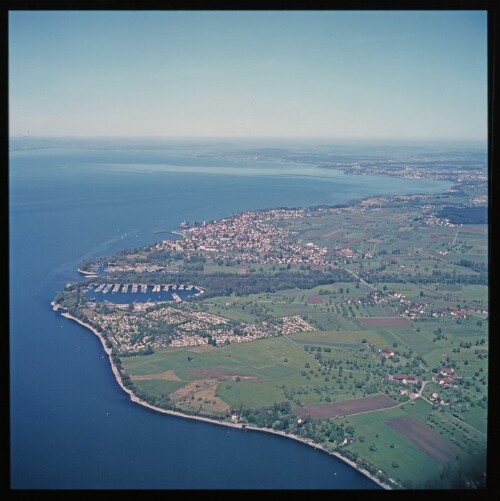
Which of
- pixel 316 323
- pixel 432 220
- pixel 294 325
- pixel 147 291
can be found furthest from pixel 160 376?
pixel 432 220

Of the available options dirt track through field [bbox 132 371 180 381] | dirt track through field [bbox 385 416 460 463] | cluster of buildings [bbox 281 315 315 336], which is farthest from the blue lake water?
cluster of buildings [bbox 281 315 315 336]

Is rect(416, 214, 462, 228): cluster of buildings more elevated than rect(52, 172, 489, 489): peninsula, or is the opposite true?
rect(416, 214, 462, 228): cluster of buildings

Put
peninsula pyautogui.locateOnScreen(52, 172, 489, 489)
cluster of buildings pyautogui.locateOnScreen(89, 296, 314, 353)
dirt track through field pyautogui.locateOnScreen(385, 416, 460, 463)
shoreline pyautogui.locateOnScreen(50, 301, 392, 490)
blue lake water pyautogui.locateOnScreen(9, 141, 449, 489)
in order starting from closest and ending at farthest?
blue lake water pyautogui.locateOnScreen(9, 141, 449, 489)
dirt track through field pyautogui.locateOnScreen(385, 416, 460, 463)
shoreline pyautogui.locateOnScreen(50, 301, 392, 490)
peninsula pyautogui.locateOnScreen(52, 172, 489, 489)
cluster of buildings pyautogui.locateOnScreen(89, 296, 314, 353)

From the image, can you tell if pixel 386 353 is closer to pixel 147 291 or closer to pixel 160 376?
pixel 160 376

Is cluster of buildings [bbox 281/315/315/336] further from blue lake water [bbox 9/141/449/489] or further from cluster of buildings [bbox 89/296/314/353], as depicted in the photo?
blue lake water [bbox 9/141/449/489]

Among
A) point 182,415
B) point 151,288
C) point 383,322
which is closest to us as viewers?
point 182,415

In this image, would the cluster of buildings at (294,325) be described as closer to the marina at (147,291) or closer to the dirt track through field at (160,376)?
the marina at (147,291)
